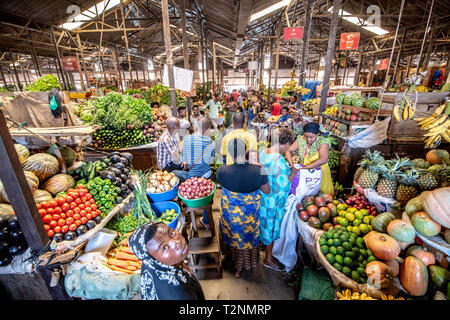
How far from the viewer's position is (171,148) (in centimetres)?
355

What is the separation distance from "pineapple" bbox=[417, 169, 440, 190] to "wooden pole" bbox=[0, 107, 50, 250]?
13.2ft

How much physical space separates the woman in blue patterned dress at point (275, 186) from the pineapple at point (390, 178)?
3.87 ft

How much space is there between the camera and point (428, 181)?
2.27 meters

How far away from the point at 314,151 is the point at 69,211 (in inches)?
129

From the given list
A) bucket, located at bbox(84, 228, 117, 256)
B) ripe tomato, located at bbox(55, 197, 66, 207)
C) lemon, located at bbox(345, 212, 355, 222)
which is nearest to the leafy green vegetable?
ripe tomato, located at bbox(55, 197, 66, 207)

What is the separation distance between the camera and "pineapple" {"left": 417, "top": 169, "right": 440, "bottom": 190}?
7.41 feet

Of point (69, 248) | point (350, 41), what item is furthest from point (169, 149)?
point (350, 41)

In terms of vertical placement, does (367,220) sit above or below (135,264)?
Answer: above

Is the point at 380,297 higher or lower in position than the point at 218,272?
higher

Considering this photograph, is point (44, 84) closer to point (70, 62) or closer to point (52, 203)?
point (52, 203)

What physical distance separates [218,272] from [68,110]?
132 inches

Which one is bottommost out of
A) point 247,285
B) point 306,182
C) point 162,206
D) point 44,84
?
point 247,285
